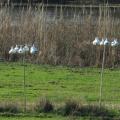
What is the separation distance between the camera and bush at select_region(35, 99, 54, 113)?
10359 millimetres

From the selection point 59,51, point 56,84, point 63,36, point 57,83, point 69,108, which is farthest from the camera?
point 63,36

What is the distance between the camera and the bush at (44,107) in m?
10.4

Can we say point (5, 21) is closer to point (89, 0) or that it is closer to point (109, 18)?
point (109, 18)

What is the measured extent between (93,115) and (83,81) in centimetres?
430

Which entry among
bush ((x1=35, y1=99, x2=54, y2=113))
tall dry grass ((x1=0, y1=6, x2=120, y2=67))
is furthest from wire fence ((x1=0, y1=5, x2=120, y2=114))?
bush ((x1=35, y1=99, x2=54, y2=113))

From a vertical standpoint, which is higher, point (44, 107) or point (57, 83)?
point (57, 83)

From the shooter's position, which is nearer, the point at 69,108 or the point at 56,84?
the point at 69,108

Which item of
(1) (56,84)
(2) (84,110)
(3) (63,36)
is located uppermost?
(3) (63,36)

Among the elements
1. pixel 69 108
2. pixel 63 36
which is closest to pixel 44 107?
pixel 69 108

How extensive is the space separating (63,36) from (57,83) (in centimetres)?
439

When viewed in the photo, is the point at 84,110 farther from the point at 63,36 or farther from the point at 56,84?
the point at 63,36

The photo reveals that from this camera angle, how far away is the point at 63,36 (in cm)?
1825

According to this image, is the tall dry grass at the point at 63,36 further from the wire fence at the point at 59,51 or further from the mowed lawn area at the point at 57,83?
the mowed lawn area at the point at 57,83

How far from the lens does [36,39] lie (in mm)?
18219
